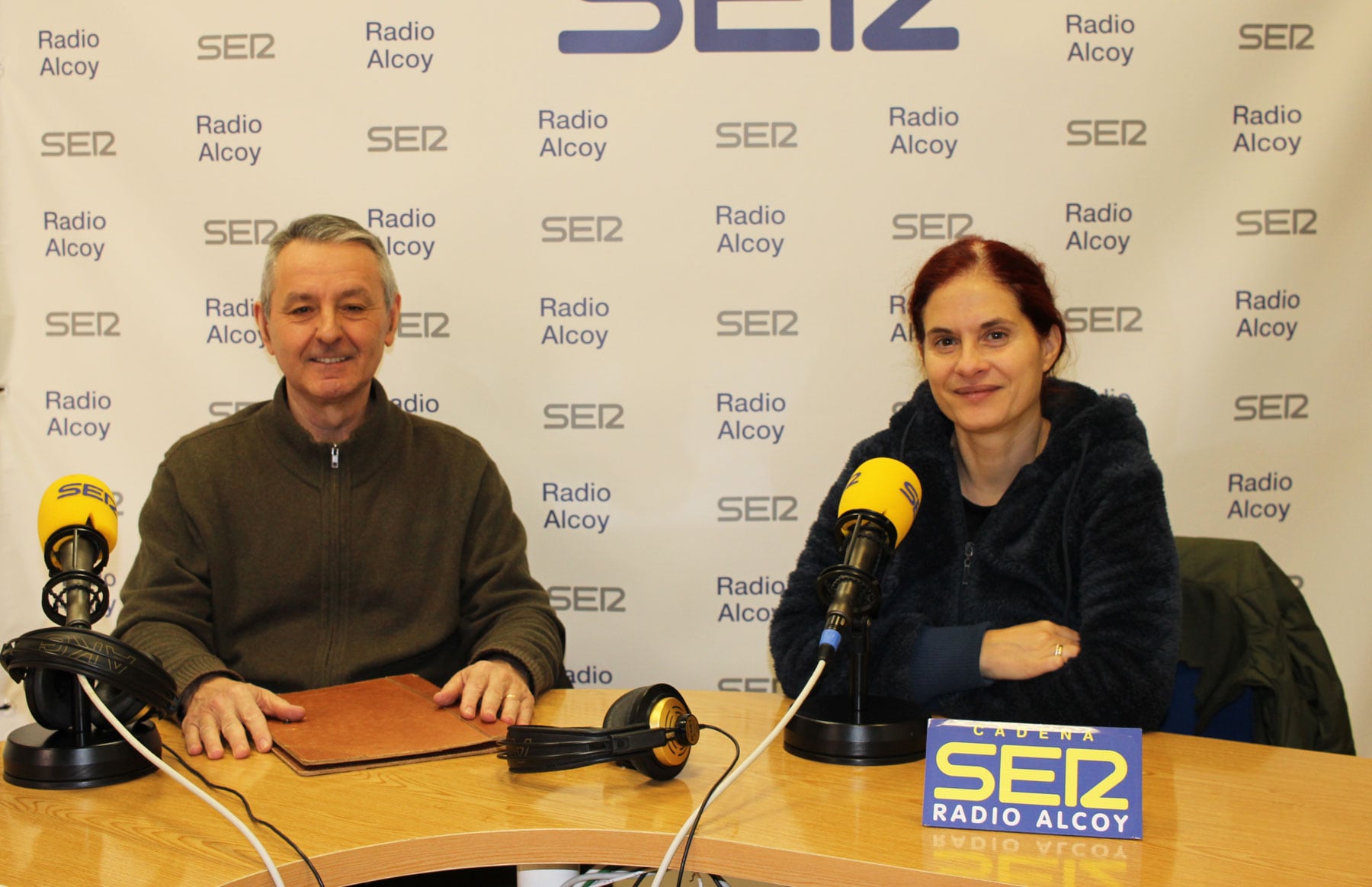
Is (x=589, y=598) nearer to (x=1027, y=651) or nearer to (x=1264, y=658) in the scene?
(x=1027, y=651)

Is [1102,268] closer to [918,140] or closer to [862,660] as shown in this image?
[918,140]

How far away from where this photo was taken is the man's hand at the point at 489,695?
1.76 metres

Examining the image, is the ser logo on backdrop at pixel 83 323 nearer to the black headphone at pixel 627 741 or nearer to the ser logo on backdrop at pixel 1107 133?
the black headphone at pixel 627 741

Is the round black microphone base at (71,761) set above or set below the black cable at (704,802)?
above

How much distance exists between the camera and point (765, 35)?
300 centimetres

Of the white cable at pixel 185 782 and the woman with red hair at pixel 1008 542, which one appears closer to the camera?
the white cable at pixel 185 782

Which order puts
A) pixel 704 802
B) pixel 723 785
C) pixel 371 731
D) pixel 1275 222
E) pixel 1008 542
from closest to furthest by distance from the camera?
pixel 704 802
pixel 723 785
pixel 371 731
pixel 1008 542
pixel 1275 222

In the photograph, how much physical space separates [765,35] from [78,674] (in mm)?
2328

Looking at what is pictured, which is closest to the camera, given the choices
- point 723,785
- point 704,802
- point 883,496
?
point 704,802

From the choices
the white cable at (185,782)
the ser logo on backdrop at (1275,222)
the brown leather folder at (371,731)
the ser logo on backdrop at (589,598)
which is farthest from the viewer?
the ser logo on backdrop at (589,598)

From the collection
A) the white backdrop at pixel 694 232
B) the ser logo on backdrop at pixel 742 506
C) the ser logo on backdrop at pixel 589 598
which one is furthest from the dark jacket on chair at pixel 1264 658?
the ser logo on backdrop at pixel 589 598

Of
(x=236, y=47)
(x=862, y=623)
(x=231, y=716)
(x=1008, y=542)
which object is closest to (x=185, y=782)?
(x=231, y=716)

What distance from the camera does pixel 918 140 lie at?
9.87 feet

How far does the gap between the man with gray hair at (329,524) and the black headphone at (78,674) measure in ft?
2.02
